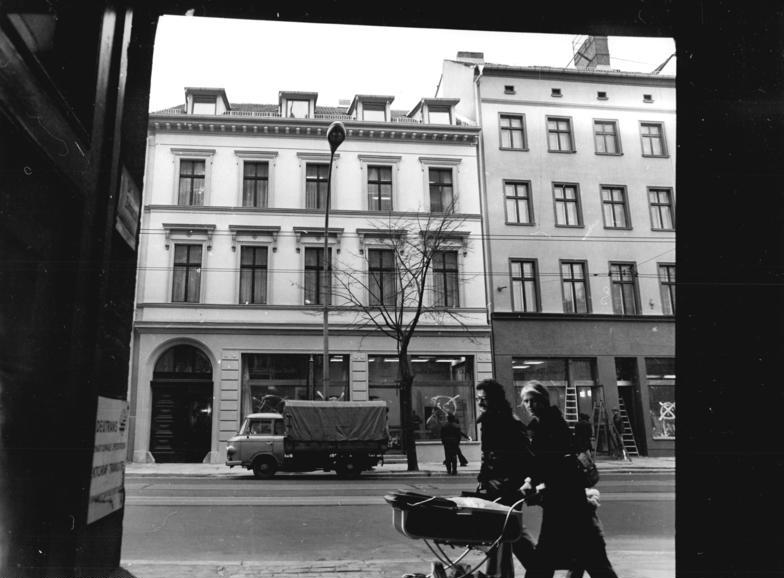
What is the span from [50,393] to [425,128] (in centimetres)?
1707

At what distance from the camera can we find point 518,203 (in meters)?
17.3

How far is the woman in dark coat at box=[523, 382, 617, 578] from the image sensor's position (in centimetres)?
407

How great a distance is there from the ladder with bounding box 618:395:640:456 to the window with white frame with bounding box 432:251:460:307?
5.55m

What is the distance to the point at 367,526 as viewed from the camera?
289 inches

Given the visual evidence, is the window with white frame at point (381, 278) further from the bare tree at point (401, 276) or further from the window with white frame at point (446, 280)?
the window with white frame at point (446, 280)

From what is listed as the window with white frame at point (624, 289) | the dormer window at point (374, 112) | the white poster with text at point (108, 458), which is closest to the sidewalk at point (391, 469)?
the window with white frame at point (624, 289)

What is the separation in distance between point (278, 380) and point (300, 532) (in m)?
12.1

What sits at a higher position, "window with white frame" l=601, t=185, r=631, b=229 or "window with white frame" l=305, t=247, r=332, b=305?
"window with white frame" l=601, t=185, r=631, b=229

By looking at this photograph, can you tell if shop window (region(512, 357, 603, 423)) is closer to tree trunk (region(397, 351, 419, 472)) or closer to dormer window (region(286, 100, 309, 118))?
tree trunk (region(397, 351, 419, 472))

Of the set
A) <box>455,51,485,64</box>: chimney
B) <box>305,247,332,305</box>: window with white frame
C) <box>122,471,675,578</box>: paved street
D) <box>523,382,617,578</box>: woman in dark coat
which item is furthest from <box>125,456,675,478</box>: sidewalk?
<box>455,51,485,64</box>: chimney
